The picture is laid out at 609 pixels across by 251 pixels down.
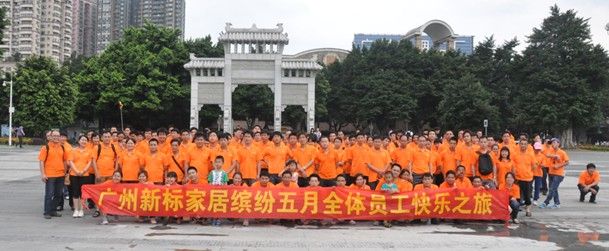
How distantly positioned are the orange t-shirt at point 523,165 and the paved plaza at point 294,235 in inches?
33.9

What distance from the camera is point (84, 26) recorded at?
99.1 m

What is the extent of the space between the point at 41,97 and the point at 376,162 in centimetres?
3517

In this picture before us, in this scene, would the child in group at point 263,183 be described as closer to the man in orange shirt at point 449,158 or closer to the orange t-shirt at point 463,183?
the orange t-shirt at point 463,183

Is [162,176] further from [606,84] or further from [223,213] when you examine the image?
[606,84]

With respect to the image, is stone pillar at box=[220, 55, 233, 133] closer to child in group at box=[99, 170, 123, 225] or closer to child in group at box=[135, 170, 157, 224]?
child in group at box=[99, 170, 123, 225]

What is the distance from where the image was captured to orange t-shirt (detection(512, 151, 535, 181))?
10.9m

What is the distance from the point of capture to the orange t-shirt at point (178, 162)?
33.3 ft

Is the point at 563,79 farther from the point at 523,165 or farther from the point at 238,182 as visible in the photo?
the point at 238,182

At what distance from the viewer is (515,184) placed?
10.5 meters

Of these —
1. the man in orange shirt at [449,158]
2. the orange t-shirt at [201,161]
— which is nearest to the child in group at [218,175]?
the orange t-shirt at [201,161]

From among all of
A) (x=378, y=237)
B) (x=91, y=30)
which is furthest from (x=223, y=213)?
(x=91, y=30)

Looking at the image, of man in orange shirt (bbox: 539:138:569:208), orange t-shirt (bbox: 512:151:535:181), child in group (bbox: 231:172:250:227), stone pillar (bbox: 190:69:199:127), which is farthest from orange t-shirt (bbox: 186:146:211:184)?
stone pillar (bbox: 190:69:199:127)

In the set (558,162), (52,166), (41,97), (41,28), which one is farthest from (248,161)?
(41,28)

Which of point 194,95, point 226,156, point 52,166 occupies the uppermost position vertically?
point 194,95
